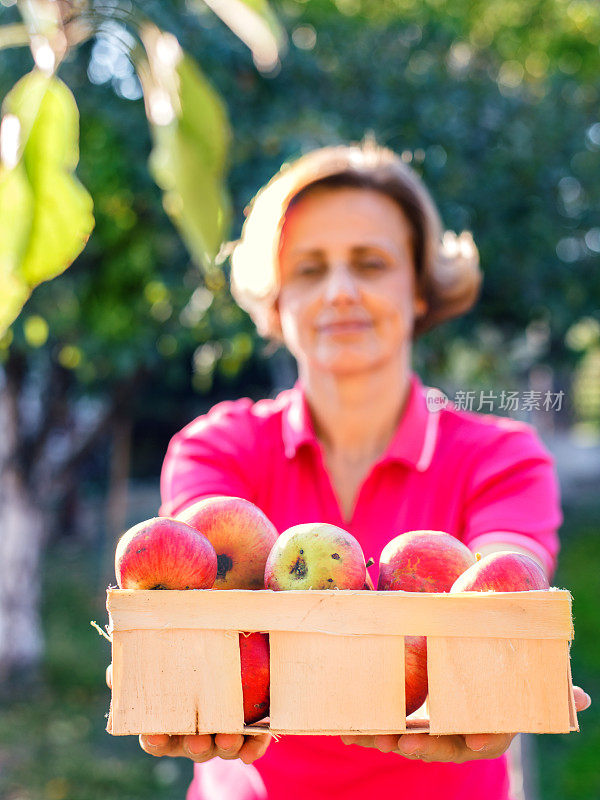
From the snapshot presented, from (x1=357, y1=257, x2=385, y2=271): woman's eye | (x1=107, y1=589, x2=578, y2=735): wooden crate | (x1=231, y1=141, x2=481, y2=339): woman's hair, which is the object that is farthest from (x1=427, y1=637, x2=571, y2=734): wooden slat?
(x1=231, y1=141, x2=481, y2=339): woman's hair

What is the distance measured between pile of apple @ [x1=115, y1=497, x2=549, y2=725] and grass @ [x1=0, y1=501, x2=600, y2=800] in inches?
134

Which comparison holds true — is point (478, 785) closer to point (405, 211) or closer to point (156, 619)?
point (156, 619)

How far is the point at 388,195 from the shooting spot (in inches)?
74.4

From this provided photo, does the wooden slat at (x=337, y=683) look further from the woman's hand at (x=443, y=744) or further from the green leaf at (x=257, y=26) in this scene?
the green leaf at (x=257, y=26)

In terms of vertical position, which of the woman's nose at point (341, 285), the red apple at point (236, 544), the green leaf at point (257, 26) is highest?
the woman's nose at point (341, 285)

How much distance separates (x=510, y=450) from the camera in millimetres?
1707

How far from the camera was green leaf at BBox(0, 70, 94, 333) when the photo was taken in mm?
793

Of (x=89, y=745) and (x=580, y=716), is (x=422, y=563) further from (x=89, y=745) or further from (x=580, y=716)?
(x=580, y=716)

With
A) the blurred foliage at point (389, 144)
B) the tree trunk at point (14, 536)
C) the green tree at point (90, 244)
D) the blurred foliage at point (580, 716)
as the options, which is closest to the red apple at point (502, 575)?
the green tree at point (90, 244)

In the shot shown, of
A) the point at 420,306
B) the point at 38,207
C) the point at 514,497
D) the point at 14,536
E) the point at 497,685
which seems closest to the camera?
the point at 38,207

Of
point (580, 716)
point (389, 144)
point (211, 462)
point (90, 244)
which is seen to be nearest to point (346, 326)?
point (211, 462)

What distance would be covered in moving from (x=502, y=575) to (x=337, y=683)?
11.1 inches

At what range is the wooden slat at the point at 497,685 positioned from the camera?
108 cm

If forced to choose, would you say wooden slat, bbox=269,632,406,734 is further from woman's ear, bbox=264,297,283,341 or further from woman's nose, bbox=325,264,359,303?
woman's ear, bbox=264,297,283,341
